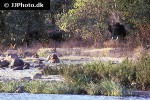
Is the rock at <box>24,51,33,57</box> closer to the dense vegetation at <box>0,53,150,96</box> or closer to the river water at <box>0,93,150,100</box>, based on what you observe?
the dense vegetation at <box>0,53,150,96</box>

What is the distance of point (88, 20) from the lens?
29.8 meters

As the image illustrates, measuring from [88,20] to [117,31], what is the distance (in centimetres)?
327

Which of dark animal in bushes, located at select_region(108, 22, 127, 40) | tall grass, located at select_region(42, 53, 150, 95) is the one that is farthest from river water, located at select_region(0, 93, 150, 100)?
dark animal in bushes, located at select_region(108, 22, 127, 40)

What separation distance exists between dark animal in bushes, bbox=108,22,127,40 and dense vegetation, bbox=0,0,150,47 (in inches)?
17.5

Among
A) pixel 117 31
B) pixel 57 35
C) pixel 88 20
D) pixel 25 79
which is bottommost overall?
pixel 25 79

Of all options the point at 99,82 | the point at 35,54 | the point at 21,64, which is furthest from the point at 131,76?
the point at 35,54

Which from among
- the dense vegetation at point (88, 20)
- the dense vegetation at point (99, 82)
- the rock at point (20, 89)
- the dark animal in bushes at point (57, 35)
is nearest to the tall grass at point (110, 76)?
the dense vegetation at point (99, 82)

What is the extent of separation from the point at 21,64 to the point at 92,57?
527 cm

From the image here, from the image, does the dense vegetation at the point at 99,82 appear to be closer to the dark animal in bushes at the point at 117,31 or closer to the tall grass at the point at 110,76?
the tall grass at the point at 110,76

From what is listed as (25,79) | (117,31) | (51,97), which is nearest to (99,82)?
(51,97)

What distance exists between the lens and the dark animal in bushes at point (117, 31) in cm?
3147

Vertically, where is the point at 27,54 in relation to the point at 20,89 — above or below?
above

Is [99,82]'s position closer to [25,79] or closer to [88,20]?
[25,79]

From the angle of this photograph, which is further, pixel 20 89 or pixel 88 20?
pixel 88 20
